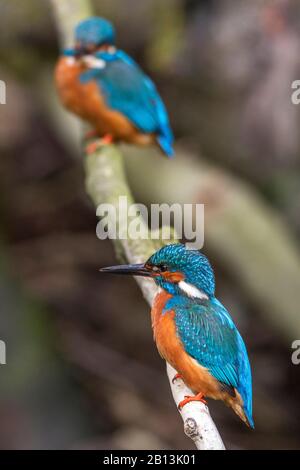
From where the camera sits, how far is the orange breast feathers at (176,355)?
2928 mm

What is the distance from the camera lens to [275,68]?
4797 millimetres

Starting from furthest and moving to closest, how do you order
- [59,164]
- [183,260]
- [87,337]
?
[59,164] → [87,337] → [183,260]

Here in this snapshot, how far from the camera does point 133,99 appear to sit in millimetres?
4621

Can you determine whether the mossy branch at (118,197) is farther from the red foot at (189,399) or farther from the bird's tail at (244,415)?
the bird's tail at (244,415)

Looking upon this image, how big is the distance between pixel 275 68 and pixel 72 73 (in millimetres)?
1165

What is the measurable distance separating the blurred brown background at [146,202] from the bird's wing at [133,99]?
492 mm

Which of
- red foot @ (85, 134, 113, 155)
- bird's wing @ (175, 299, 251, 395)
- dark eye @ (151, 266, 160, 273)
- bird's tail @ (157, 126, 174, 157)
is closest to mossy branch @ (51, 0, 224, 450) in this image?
red foot @ (85, 134, 113, 155)

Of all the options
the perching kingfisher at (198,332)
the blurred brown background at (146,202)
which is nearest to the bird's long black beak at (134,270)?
the perching kingfisher at (198,332)

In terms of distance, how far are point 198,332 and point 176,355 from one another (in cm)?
13

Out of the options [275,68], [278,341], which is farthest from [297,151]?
[278,341]

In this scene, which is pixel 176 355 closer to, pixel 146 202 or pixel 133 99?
pixel 133 99

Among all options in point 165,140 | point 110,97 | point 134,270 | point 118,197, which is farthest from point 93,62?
point 134,270

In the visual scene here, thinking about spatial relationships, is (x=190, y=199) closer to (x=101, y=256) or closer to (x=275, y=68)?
(x=275, y=68)

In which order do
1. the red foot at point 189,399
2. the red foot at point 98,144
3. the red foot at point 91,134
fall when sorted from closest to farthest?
the red foot at point 189,399, the red foot at point 98,144, the red foot at point 91,134
